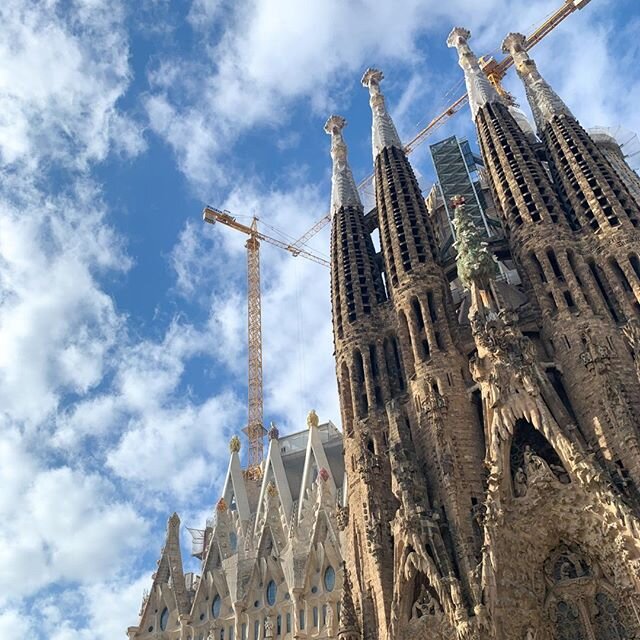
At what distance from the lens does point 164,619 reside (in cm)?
2925

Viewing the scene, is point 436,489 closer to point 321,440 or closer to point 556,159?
point 556,159

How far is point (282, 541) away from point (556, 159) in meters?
18.8

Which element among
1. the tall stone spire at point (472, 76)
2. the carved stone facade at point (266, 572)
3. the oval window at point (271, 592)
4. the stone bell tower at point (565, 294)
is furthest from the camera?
the tall stone spire at point (472, 76)

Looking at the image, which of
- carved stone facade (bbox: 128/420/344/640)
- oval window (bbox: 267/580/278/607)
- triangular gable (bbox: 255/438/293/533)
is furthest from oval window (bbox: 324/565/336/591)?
triangular gable (bbox: 255/438/293/533)

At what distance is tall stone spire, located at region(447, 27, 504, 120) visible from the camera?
30.6m

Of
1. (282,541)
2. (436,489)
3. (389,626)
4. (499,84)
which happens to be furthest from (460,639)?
(499,84)

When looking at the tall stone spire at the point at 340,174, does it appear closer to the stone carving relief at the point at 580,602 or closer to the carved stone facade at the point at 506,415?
the carved stone facade at the point at 506,415

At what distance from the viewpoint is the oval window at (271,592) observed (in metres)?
27.5

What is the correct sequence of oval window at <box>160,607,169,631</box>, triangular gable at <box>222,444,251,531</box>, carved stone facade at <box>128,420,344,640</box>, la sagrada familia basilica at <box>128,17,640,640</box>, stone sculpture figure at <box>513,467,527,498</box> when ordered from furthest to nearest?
triangular gable at <box>222,444,251,531</box>
oval window at <box>160,607,169,631</box>
carved stone facade at <box>128,420,344,640</box>
stone sculpture figure at <box>513,467,527,498</box>
la sagrada familia basilica at <box>128,17,640,640</box>

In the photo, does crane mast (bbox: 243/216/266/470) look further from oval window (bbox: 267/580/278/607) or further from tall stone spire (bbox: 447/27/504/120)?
tall stone spire (bbox: 447/27/504/120)

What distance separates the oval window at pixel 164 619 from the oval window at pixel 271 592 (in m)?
4.74

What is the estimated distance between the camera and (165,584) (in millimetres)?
30125

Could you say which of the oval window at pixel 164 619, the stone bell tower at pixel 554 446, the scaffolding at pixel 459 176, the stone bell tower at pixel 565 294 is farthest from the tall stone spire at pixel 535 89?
the oval window at pixel 164 619

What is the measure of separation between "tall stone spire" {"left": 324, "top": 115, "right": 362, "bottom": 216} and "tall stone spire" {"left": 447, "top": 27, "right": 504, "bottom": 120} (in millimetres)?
6177
